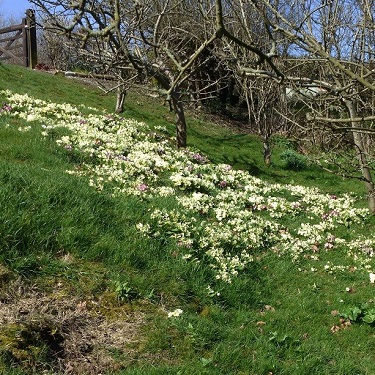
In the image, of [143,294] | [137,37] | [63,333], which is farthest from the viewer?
[137,37]

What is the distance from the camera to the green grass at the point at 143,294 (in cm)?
432

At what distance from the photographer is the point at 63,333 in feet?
14.0

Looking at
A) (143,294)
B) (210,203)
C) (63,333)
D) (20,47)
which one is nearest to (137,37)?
(210,203)

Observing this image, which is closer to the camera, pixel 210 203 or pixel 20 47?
pixel 210 203

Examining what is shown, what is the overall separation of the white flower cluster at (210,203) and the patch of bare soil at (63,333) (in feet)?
5.29

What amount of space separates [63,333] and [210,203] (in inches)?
181

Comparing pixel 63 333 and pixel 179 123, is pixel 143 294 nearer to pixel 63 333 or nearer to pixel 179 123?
pixel 63 333

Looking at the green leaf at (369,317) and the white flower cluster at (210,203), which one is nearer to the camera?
the green leaf at (369,317)

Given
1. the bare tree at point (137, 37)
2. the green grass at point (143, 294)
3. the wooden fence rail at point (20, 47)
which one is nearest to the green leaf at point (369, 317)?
the green grass at point (143, 294)

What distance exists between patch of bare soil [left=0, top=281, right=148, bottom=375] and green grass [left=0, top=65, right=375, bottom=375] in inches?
0.6

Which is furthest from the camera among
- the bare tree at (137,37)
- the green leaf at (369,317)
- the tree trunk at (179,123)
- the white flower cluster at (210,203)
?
the tree trunk at (179,123)

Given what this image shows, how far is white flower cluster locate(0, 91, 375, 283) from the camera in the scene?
262 inches

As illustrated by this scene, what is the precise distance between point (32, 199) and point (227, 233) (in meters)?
2.97

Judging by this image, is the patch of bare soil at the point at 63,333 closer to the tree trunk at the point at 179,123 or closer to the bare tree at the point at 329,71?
the bare tree at the point at 329,71
